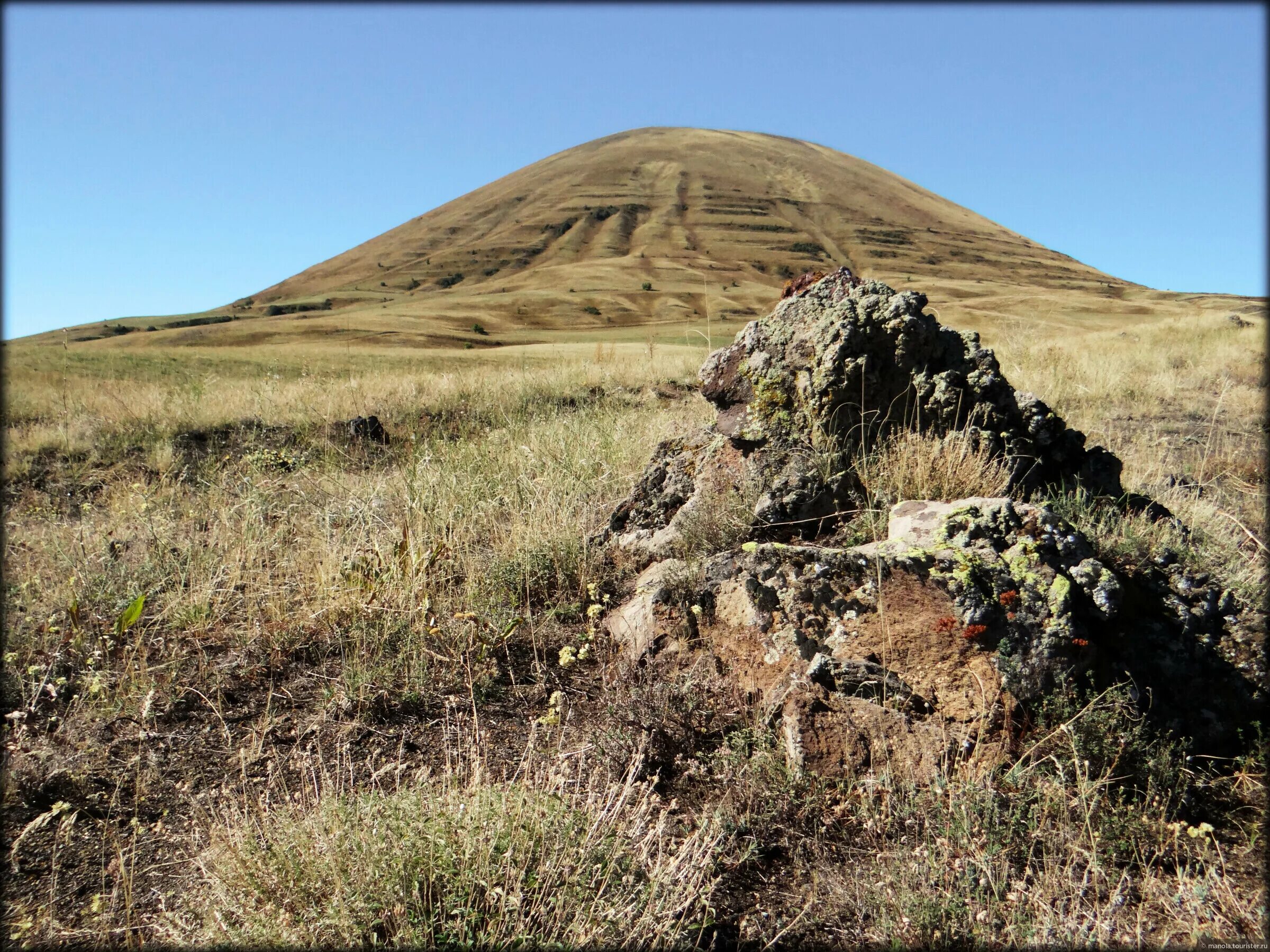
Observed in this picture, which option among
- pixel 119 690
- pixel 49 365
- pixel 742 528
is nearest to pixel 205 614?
pixel 119 690

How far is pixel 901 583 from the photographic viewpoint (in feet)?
9.47

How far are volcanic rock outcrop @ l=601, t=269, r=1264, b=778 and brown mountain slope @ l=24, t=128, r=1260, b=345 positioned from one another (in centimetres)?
3562

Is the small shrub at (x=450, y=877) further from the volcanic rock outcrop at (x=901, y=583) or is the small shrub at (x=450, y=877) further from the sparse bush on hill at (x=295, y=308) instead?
the sparse bush on hill at (x=295, y=308)

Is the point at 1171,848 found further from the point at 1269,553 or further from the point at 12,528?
the point at 12,528

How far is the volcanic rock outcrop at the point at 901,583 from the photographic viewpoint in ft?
8.51

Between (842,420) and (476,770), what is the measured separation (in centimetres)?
286

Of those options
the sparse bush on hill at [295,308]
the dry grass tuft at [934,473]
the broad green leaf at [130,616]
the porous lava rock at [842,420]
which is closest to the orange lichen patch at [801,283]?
the porous lava rock at [842,420]

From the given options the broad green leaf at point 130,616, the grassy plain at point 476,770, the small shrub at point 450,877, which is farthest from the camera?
the broad green leaf at point 130,616

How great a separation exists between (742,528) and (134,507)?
14.6 feet

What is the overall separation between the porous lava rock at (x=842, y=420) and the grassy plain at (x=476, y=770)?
14.5 inches

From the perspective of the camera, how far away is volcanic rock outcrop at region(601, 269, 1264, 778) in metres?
2.59

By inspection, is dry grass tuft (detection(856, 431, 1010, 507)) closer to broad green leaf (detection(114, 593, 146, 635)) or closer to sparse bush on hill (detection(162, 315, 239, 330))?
broad green leaf (detection(114, 593, 146, 635))

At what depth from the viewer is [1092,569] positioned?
114 inches

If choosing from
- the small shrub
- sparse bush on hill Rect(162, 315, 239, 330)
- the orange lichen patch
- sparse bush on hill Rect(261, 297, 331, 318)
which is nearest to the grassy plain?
the small shrub
